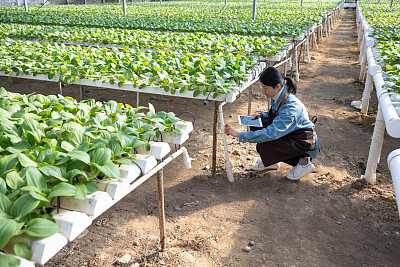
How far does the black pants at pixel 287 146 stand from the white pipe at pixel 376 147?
0.68 m

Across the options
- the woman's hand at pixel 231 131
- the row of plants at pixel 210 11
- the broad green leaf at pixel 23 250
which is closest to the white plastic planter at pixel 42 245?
the broad green leaf at pixel 23 250

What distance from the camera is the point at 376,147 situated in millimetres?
3711

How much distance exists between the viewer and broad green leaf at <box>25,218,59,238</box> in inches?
55.5

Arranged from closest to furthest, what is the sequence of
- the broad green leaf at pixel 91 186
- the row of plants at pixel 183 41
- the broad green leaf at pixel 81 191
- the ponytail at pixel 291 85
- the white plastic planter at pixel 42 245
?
the white plastic planter at pixel 42 245
the broad green leaf at pixel 81 191
the broad green leaf at pixel 91 186
the ponytail at pixel 291 85
the row of plants at pixel 183 41

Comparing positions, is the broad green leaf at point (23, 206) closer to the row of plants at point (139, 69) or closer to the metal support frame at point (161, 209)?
the metal support frame at point (161, 209)

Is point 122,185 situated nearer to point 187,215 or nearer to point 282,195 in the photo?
point 187,215

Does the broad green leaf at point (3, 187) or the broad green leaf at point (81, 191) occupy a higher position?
the broad green leaf at point (3, 187)

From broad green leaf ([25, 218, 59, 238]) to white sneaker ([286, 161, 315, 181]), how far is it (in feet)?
9.76

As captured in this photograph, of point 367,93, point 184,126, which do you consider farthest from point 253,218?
point 367,93

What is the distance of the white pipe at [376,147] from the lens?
3.65m

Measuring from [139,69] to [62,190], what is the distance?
9.11 feet

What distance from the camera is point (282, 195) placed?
3.67 m

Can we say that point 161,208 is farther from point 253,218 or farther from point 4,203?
point 4,203

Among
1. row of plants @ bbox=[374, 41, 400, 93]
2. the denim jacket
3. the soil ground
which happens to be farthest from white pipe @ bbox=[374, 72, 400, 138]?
the soil ground
